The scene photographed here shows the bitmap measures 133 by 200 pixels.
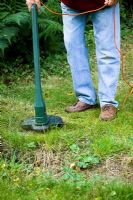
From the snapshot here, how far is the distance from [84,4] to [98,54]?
0.48 metres

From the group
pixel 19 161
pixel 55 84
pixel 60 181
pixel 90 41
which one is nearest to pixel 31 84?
pixel 55 84

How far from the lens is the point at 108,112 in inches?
191

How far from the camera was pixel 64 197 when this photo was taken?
3.54 meters

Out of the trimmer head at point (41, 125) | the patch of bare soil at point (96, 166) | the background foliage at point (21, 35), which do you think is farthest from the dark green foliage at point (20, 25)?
the patch of bare soil at point (96, 166)

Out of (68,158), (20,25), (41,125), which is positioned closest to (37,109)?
(41,125)

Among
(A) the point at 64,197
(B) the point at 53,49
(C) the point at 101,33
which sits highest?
(C) the point at 101,33

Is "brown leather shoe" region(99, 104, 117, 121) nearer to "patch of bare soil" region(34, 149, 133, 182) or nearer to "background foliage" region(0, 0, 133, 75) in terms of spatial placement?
"patch of bare soil" region(34, 149, 133, 182)

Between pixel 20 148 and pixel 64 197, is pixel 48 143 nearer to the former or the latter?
pixel 20 148

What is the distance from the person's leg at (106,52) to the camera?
461 cm

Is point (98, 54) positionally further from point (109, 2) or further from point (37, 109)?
point (37, 109)

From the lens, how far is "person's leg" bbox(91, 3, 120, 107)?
15.1 ft

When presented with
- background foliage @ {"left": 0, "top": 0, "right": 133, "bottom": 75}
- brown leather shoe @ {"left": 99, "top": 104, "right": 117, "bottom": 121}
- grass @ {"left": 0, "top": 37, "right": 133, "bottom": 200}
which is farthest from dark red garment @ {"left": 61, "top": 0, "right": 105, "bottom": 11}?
background foliage @ {"left": 0, "top": 0, "right": 133, "bottom": 75}

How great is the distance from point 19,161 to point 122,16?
5493mm

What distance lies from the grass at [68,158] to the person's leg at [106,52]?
0.83ft
